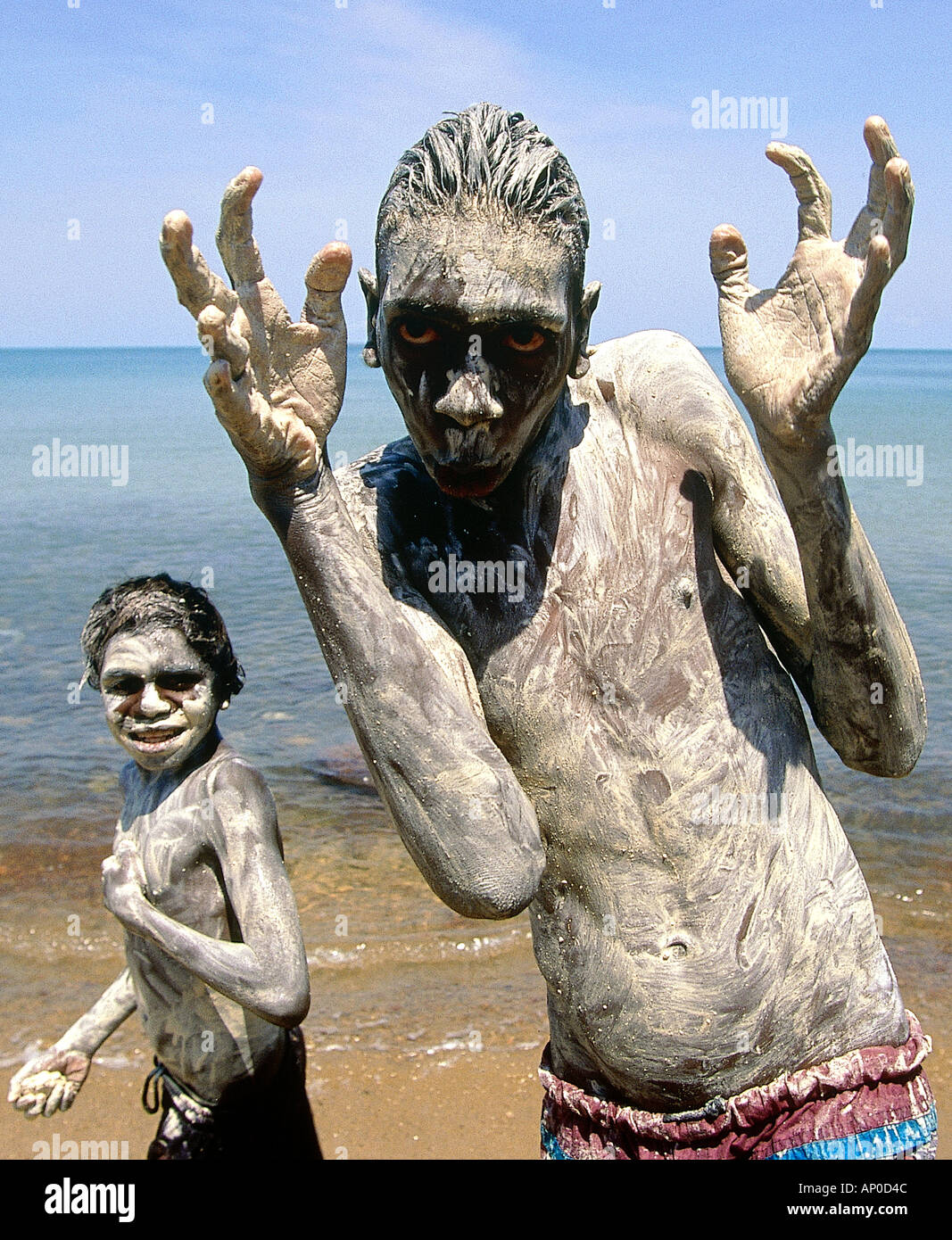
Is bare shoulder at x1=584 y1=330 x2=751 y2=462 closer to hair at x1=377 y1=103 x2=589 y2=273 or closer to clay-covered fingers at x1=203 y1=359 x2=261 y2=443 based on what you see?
hair at x1=377 y1=103 x2=589 y2=273

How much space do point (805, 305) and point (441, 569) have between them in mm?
736

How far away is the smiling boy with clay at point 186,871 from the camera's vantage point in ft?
9.95

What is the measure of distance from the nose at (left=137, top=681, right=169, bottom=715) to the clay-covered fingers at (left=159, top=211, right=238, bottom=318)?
1512 mm

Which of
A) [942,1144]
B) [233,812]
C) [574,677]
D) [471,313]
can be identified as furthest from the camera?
[942,1144]

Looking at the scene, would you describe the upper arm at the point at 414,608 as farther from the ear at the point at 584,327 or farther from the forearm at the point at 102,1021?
the forearm at the point at 102,1021

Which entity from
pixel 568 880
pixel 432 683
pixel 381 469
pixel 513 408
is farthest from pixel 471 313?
pixel 568 880

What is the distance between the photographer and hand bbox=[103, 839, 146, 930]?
2805 mm

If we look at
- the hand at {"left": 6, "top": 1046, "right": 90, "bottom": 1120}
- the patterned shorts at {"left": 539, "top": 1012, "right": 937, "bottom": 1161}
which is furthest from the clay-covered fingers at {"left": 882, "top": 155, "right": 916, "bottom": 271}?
the hand at {"left": 6, "top": 1046, "right": 90, "bottom": 1120}

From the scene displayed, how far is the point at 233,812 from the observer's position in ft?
9.83

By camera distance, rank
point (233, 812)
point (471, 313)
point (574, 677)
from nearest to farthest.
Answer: point (471, 313) < point (574, 677) < point (233, 812)

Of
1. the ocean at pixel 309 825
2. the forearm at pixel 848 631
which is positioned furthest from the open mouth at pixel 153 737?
the ocean at pixel 309 825

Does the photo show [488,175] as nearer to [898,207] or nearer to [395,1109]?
[898,207]
